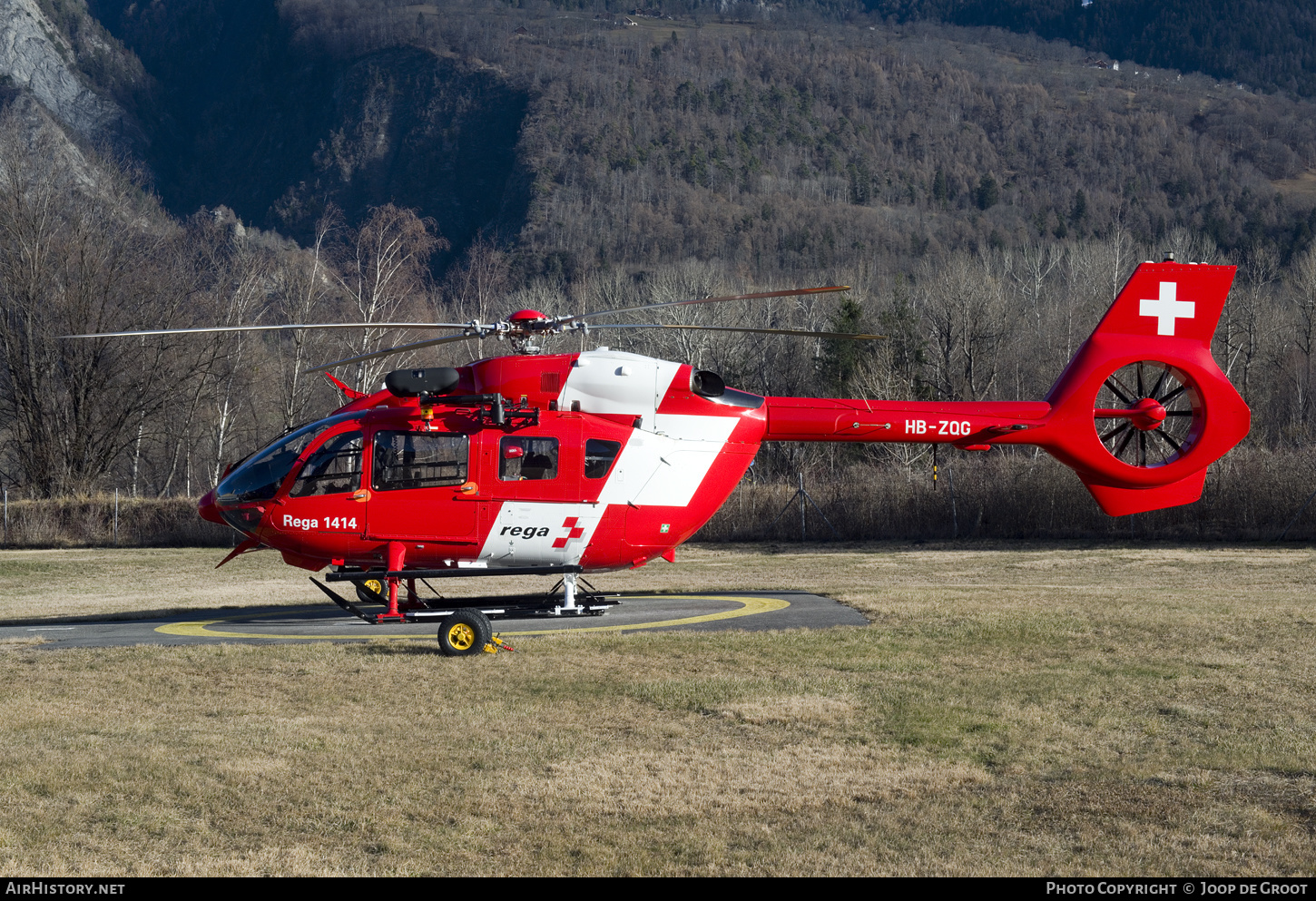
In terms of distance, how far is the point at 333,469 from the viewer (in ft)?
47.9

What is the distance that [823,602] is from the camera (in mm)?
17234

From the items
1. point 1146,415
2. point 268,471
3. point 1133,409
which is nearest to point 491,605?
point 268,471

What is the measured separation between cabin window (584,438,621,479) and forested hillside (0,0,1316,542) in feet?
53.4

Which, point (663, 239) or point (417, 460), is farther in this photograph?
point (663, 239)

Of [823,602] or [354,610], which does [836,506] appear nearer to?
[823,602]

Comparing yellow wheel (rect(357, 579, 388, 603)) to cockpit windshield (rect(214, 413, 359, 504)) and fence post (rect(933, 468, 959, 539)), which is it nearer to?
cockpit windshield (rect(214, 413, 359, 504))

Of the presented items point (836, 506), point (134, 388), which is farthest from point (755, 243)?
point (836, 506)

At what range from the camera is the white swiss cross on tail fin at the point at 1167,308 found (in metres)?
16.6

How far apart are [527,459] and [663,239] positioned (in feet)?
443

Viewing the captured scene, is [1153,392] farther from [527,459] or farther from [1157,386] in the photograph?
[527,459]

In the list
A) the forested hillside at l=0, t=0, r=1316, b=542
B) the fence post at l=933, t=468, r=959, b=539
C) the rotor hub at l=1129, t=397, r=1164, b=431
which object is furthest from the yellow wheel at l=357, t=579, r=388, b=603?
the fence post at l=933, t=468, r=959, b=539

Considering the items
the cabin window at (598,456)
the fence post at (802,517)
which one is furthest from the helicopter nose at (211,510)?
the fence post at (802,517)

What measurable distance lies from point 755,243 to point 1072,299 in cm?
7692

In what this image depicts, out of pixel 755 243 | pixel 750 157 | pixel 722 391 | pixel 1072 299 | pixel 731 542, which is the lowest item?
pixel 731 542
